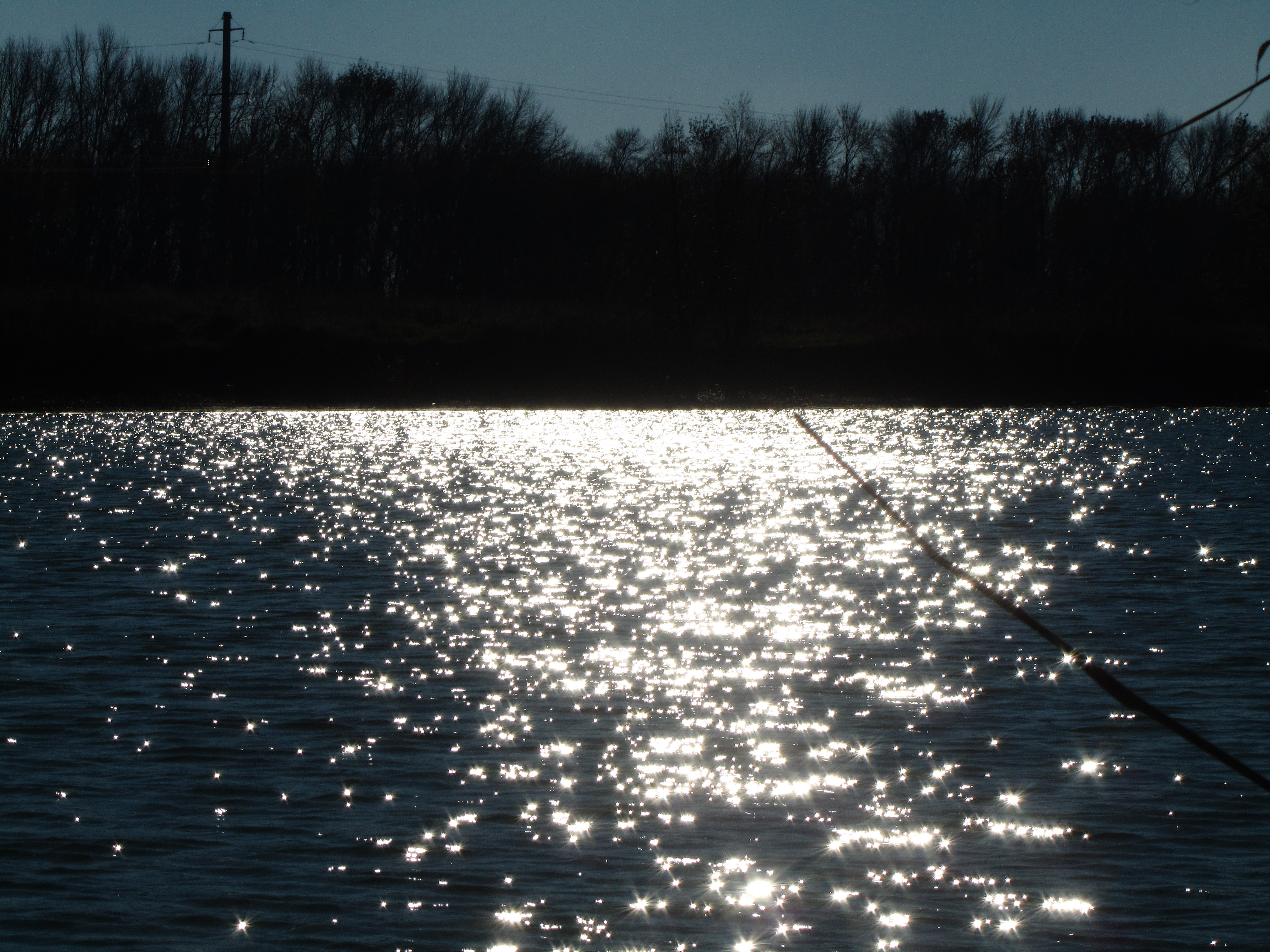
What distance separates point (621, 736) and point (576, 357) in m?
49.2

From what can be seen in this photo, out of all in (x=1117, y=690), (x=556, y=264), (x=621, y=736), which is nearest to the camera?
(x=621, y=736)

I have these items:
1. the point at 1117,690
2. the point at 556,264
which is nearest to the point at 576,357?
the point at 556,264

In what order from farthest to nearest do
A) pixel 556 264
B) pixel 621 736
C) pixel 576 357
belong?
pixel 556 264 < pixel 576 357 < pixel 621 736

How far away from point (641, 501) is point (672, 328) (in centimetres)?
3583

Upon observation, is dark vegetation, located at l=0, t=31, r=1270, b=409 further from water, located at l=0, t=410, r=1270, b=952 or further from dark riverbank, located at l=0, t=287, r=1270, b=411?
water, located at l=0, t=410, r=1270, b=952

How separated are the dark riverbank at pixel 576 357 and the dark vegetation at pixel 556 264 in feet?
0.37

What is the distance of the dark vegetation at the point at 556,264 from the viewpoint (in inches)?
2237

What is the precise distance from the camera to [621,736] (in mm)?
9602

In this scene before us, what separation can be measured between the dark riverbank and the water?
33.9 metres

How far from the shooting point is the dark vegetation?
5681cm

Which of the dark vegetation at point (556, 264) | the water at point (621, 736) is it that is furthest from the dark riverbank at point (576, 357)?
the water at point (621, 736)

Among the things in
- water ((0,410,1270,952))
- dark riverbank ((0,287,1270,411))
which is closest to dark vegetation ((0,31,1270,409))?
dark riverbank ((0,287,1270,411))

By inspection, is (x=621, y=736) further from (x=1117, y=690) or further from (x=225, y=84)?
(x=225, y=84)

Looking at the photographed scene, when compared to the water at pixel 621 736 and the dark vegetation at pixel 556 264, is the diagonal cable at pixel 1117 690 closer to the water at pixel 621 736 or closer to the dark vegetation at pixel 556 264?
the water at pixel 621 736
